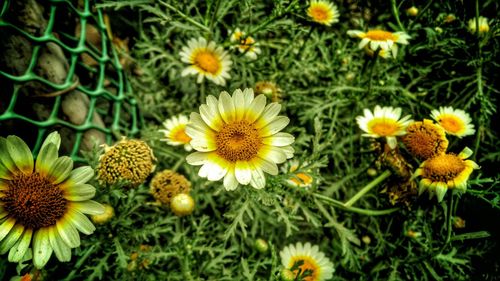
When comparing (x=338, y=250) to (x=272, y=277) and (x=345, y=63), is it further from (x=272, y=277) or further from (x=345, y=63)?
(x=345, y=63)

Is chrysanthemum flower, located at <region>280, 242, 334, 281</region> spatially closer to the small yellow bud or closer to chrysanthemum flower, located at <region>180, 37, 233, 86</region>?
the small yellow bud

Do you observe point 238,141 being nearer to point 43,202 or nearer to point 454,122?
point 43,202

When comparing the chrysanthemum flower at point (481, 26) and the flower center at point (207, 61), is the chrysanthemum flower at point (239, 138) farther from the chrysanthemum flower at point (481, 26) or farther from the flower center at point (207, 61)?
the chrysanthemum flower at point (481, 26)

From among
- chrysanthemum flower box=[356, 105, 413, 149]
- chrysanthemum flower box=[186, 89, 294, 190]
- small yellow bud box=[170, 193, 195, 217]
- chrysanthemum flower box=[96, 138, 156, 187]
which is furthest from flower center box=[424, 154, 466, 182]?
chrysanthemum flower box=[96, 138, 156, 187]

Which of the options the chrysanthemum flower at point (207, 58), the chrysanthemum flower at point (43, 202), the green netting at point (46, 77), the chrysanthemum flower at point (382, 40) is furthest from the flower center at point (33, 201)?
the chrysanthemum flower at point (382, 40)

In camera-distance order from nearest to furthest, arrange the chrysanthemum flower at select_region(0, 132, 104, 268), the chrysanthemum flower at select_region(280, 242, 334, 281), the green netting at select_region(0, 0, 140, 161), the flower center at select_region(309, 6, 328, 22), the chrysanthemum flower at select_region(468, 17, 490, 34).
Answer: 1. the chrysanthemum flower at select_region(0, 132, 104, 268)
2. the green netting at select_region(0, 0, 140, 161)
3. the chrysanthemum flower at select_region(280, 242, 334, 281)
4. the chrysanthemum flower at select_region(468, 17, 490, 34)
5. the flower center at select_region(309, 6, 328, 22)

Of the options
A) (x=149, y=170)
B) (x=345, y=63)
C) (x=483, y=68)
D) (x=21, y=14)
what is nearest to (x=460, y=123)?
(x=483, y=68)
